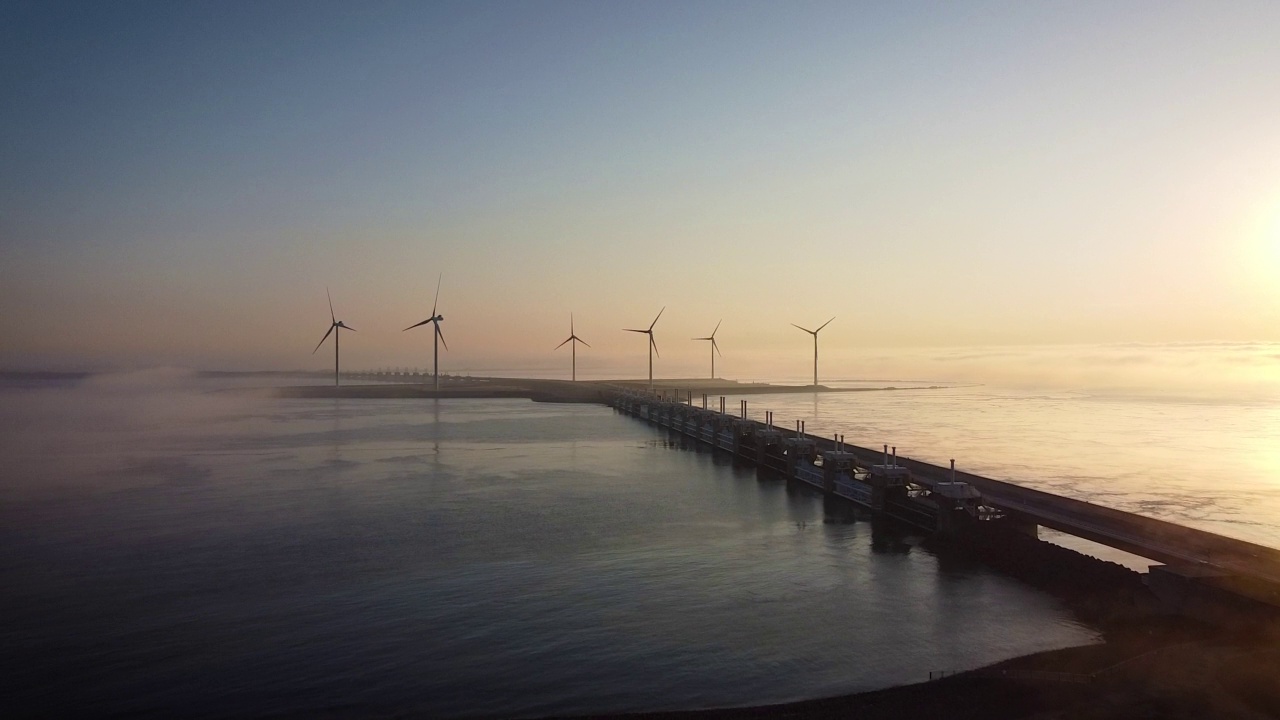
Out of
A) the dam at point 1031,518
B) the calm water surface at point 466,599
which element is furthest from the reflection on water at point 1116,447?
the calm water surface at point 466,599

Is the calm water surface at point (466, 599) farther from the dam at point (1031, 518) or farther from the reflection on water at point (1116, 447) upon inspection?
the reflection on water at point (1116, 447)

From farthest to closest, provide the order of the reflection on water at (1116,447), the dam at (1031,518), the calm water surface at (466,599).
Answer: the reflection on water at (1116,447), the dam at (1031,518), the calm water surface at (466,599)

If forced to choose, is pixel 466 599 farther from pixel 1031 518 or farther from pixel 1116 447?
pixel 1116 447

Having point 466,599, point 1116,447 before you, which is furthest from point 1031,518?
point 1116,447

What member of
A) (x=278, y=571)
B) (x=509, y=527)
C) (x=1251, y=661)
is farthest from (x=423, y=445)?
(x=1251, y=661)

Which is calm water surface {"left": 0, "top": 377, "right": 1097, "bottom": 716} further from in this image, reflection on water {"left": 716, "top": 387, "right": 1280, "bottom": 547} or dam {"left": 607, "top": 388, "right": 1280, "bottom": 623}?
reflection on water {"left": 716, "top": 387, "right": 1280, "bottom": 547}

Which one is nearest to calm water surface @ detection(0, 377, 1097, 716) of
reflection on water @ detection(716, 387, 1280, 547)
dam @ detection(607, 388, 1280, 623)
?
dam @ detection(607, 388, 1280, 623)

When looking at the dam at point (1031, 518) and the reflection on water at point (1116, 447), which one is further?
the reflection on water at point (1116, 447)

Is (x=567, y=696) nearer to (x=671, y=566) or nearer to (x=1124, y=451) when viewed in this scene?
(x=671, y=566)
